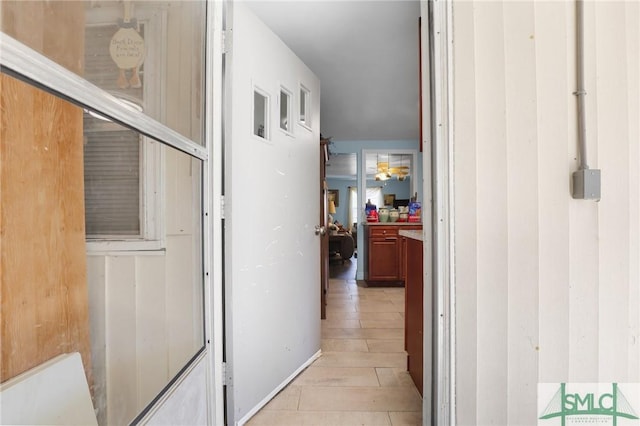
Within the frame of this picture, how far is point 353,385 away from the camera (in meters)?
1.71

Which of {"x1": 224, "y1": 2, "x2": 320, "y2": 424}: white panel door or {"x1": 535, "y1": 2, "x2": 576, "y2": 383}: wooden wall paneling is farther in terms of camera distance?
{"x1": 224, "y1": 2, "x2": 320, "y2": 424}: white panel door

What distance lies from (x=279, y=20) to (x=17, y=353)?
209cm

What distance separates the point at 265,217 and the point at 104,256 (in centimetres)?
77

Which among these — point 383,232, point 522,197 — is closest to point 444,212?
point 522,197

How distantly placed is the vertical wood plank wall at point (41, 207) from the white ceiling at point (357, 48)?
1.47m

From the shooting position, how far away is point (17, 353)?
1.91ft

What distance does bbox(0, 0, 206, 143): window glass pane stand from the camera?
0.63 m

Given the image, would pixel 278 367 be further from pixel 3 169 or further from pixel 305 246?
pixel 3 169

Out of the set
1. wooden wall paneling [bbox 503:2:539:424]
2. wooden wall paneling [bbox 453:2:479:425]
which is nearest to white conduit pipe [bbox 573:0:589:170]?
wooden wall paneling [bbox 503:2:539:424]

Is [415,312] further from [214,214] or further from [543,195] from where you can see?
[214,214]

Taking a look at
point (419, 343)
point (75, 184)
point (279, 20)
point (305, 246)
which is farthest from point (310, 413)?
point (279, 20)

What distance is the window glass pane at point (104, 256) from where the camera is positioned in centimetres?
63

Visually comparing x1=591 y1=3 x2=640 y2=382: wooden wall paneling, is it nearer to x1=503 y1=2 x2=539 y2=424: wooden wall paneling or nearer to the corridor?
x1=503 y1=2 x2=539 y2=424: wooden wall paneling

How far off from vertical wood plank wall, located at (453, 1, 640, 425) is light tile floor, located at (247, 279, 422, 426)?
0.58 m
